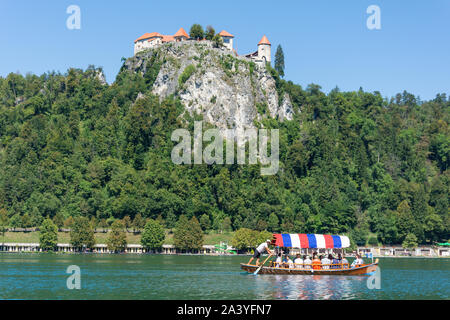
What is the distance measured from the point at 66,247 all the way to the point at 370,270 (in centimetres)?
12036

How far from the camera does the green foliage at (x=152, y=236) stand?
19575 centimetres

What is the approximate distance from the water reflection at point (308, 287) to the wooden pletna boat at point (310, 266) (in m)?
1.04

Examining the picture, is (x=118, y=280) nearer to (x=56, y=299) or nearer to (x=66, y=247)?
(x=56, y=299)

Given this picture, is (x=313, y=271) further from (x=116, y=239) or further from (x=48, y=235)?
(x=48, y=235)

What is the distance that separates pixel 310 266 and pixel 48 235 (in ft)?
373

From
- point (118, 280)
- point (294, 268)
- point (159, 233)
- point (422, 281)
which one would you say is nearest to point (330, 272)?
point (294, 268)

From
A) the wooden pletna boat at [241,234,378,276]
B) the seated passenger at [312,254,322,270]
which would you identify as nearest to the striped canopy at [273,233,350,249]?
the wooden pletna boat at [241,234,378,276]

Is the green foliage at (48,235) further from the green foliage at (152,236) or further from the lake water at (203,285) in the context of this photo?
the lake water at (203,285)

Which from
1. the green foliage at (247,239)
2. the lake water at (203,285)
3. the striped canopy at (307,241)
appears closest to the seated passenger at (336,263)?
the striped canopy at (307,241)

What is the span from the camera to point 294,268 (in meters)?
99.9

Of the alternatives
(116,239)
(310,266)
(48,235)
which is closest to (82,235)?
(116,239)

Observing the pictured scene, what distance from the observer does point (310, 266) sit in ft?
332
